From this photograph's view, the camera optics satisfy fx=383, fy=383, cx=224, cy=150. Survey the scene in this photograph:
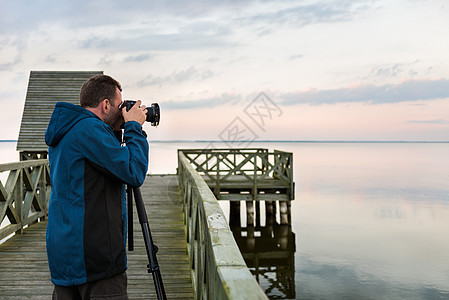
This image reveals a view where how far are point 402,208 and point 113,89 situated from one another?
2781 cm

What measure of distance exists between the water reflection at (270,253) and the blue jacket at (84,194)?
9.45 meters

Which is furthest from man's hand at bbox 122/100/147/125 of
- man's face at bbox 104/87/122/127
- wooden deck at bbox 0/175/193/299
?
wooden deck at bbox 0/175/193/299

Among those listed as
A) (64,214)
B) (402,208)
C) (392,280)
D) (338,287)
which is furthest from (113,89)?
(402,208)

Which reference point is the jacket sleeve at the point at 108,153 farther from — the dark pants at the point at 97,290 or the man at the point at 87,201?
the dark pants at the point at 97,290

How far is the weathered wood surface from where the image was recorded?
12188 mm

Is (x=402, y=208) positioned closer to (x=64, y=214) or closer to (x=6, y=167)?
(x=6, y=167)

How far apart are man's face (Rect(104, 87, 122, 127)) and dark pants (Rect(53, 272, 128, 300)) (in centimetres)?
71

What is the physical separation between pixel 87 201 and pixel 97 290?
38cm

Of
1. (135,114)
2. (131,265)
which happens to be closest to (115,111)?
(135,114)

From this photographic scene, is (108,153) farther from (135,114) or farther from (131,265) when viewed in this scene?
(131,265)

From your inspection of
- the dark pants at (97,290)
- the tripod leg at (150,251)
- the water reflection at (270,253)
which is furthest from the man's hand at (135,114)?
the water reflection at (270,253)

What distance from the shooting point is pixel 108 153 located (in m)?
1.55

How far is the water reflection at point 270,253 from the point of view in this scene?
11.2 m

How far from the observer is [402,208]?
26141 millimetres
